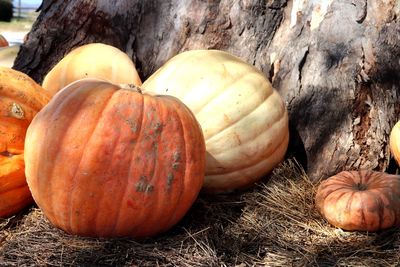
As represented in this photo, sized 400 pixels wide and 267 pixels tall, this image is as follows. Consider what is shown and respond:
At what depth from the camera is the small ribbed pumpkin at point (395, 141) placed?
3090mm

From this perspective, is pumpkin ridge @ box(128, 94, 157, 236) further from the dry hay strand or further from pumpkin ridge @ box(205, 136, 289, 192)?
pumpkin ridge @ box(205, 136, 289, 192)

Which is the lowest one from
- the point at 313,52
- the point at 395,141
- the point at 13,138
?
the point at 13,138

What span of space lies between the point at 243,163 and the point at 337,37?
93 cm

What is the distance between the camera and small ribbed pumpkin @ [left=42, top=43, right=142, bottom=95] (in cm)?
339

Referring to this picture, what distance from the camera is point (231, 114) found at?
2.88 meters

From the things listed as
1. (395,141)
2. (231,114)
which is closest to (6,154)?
(231,114)

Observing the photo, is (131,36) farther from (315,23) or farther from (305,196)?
(305,196)

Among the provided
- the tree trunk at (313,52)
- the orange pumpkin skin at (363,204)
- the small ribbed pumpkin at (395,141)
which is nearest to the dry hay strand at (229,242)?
the orange pumpkin skin at (363,204)

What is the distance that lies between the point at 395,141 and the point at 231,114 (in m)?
0.92

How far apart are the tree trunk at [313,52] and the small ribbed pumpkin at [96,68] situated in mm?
302

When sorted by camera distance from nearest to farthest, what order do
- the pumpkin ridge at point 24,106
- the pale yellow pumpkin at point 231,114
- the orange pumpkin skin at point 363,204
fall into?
the orange pumpkin skin at point 363,204 → the pumpkin ridge at point 24,106 → the pale yellow pumpkin at point 231,114

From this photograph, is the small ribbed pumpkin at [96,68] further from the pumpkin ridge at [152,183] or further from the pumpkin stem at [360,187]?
the pumpkin stem at [360,187]

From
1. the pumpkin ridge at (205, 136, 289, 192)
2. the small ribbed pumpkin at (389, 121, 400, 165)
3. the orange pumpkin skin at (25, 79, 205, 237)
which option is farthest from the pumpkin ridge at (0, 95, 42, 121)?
the small ribbed pumpkin at (389, 121, 400, 165)

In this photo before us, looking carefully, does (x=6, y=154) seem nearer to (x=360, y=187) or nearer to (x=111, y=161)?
(x=111, y=161)
